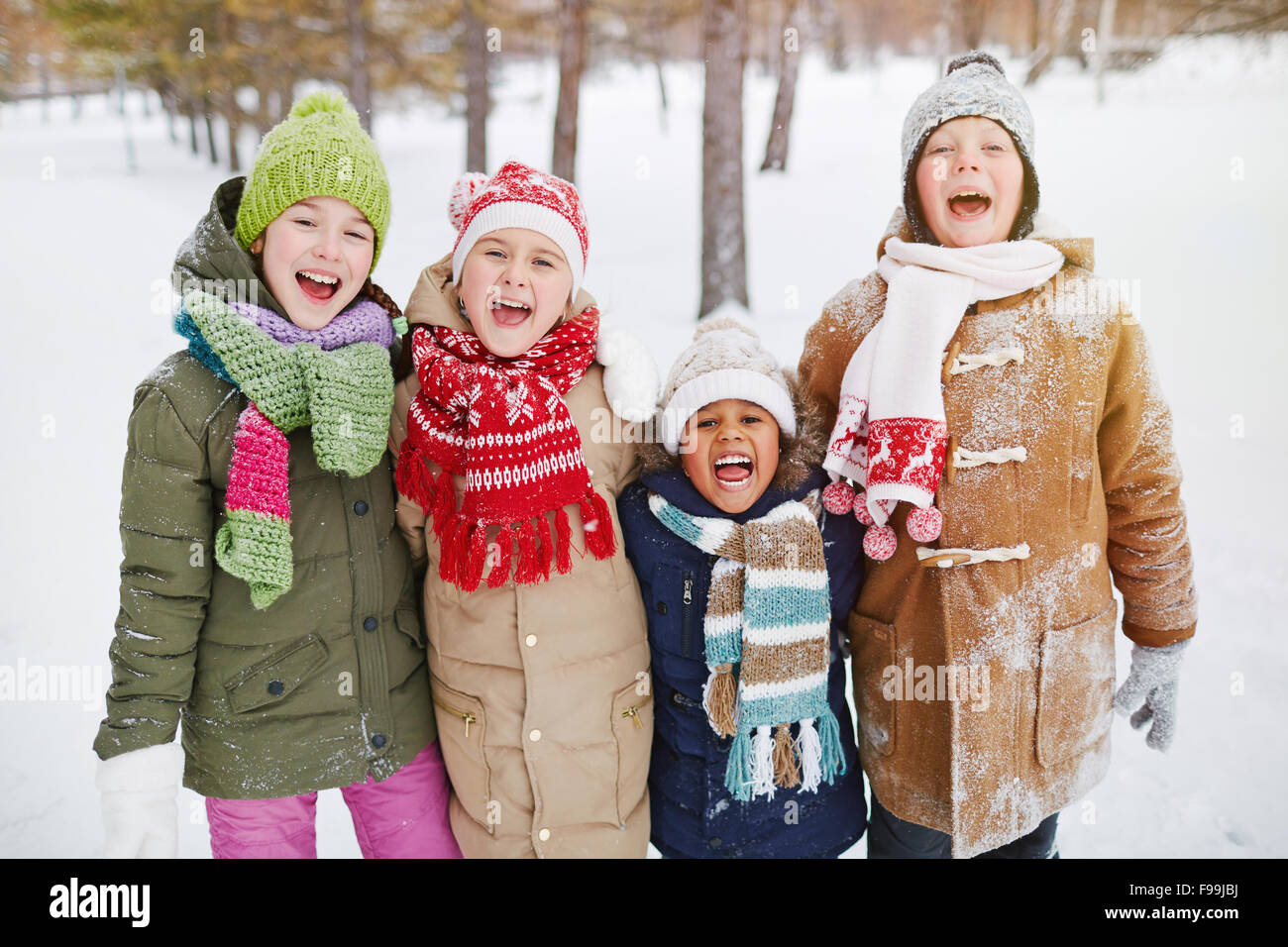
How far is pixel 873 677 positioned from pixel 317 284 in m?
1.82

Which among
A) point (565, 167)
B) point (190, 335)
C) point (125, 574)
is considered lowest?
point (125, 574)

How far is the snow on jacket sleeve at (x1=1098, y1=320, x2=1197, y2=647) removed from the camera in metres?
2.16

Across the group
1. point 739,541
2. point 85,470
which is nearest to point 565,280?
point 739,541

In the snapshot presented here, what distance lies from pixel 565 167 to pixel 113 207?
729 cm

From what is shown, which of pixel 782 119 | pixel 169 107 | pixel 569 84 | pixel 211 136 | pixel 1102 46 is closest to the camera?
pixel 569 84

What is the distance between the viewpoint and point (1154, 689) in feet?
7.93

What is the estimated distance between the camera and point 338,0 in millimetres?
13289

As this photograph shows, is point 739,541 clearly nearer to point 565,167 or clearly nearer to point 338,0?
point 565,167

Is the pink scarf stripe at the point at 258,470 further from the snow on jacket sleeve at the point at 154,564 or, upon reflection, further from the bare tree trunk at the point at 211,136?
the bare tree trunk at the point at 211,136

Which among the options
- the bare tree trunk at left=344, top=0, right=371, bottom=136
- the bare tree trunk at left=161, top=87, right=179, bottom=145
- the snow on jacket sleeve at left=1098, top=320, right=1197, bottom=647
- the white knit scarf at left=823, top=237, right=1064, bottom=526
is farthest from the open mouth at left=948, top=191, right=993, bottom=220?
the bare tree trunk at left=161, top=87, right=179, bottom=145

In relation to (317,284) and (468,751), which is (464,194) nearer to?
(317,284)

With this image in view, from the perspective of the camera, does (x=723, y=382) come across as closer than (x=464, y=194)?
Yes

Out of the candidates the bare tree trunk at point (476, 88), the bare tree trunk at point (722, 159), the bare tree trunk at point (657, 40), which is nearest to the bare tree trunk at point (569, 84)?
the bare tree trunk at point (722, 159)

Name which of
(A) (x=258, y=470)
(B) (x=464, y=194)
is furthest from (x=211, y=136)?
(A) (x=258, y=470)
